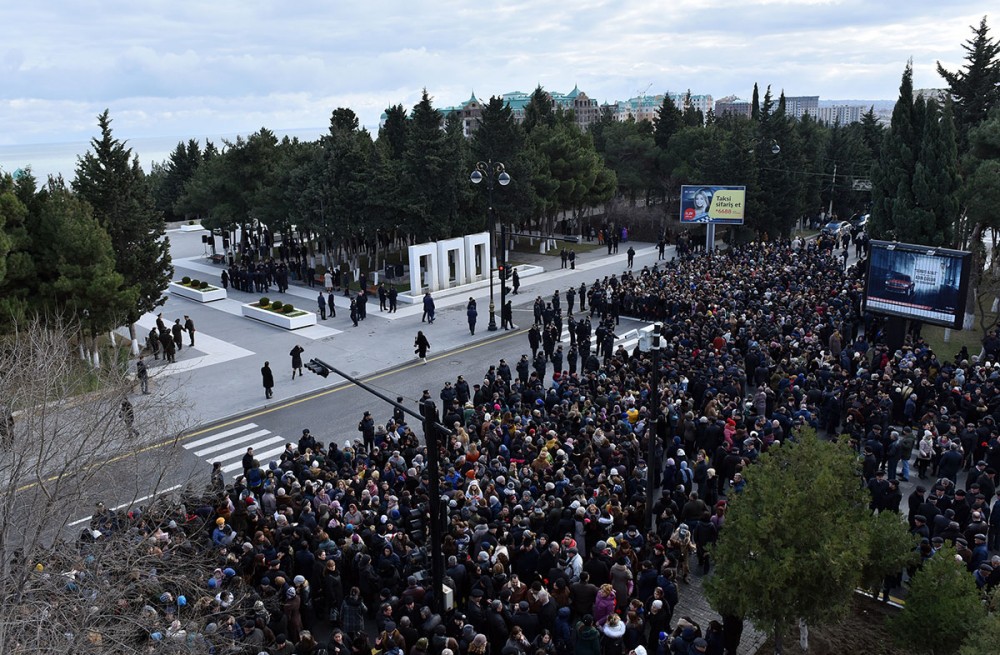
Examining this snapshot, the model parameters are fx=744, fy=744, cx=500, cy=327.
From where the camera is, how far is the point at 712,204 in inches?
1681

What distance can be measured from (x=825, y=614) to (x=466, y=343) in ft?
66.8

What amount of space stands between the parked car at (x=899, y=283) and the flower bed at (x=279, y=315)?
71.7 ft

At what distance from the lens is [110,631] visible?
9570 mm

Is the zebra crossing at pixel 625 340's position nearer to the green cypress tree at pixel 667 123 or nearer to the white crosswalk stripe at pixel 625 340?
the white crosswalk stripe at pixel 625 340

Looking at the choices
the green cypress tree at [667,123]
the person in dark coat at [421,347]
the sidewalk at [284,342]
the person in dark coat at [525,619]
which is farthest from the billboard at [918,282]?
the green cypress tree at [667,123]

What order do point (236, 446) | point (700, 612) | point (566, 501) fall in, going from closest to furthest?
point (700, 612)
point (566, 501)
point (236, 446)

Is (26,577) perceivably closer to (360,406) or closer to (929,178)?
(360,406)

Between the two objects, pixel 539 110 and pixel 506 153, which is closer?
pixel 506 153

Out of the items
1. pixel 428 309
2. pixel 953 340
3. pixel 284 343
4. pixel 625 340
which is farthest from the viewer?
pixel 428 309

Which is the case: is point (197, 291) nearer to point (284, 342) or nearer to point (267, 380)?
point (284, 342)

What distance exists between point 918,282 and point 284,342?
2253 centimetres

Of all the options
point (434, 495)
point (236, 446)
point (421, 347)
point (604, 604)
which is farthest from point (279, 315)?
point (604, 604)

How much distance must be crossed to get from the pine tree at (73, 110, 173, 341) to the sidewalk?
3.01 m

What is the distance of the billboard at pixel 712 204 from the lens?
139 ft
